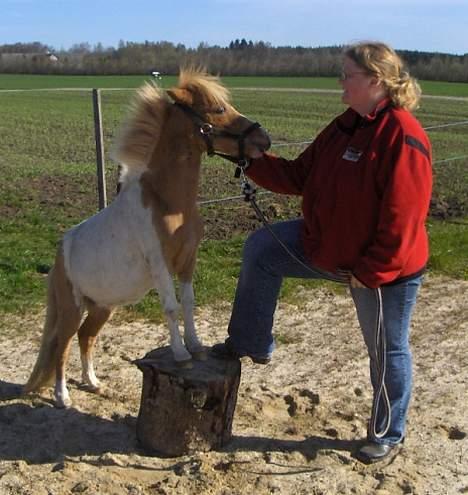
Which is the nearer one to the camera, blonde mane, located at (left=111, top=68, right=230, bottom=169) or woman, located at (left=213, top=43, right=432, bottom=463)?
woman, located at (left=213, top=43, right=432, bottom=463)

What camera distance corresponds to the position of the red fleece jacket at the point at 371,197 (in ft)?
10.4

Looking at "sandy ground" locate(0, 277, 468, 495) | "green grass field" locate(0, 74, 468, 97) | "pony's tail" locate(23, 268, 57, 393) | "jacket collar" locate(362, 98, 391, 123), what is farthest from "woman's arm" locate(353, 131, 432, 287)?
"green grass field" locate(0, 74, 468, 97)

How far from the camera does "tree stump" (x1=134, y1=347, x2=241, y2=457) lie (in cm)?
372

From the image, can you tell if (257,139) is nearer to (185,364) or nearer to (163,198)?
(163,198)

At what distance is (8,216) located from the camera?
902cm

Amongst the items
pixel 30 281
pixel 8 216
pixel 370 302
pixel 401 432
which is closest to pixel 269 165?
pixel 370 302

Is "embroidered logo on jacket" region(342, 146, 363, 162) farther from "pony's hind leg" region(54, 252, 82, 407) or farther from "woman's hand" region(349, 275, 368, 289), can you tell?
"pony's hind leg" region(54, 252, 82, 407)

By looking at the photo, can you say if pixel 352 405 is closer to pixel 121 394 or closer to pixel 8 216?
pixel 121 394

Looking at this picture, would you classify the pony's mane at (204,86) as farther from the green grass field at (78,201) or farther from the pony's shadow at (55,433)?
the pony's shadow at (55,433)

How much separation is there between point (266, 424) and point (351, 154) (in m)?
1.73

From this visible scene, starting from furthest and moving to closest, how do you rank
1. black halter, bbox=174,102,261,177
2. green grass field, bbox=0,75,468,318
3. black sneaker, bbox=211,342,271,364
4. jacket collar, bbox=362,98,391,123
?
1. green grass field, bbox=0,75,468,318
2. black sneaker, bbox=211,342,271,364
3. black halter, bbox=174,102,261,177
4. jacket collar, bbox=362,98,391,123

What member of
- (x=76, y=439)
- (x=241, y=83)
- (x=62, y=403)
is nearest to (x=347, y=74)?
(x=76, y=439)

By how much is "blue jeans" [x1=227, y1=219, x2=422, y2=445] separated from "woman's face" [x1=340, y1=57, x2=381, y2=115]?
77 centimetres

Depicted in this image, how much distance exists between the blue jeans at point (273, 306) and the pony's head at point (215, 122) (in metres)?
0.49
